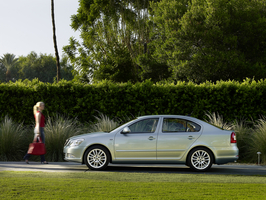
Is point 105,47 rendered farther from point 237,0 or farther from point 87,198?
point 87,198

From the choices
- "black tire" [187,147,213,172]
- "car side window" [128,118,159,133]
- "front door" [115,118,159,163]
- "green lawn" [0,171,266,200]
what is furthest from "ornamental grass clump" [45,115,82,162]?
"black tire" [187,147,213,172]

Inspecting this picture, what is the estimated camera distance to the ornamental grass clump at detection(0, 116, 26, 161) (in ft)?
40.5

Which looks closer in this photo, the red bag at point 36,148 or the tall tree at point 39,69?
the red bag at point 36,148

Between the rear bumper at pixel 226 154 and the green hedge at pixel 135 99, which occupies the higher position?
the green hedge at pixel 135 99

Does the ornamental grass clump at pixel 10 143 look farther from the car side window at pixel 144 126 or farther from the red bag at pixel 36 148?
the car side window at pixel 144 126

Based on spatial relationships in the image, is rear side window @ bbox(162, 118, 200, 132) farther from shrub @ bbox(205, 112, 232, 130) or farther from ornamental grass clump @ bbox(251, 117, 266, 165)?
shrub @ bbox(205, 112, 232, 130)

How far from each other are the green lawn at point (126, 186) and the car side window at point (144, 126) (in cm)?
135

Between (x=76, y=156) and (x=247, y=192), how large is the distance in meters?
4.85

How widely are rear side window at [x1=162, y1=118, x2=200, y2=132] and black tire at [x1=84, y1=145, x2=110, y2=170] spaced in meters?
1.82

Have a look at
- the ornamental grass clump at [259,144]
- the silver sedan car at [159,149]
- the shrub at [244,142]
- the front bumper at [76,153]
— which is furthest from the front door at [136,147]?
the shrub at [244,142]

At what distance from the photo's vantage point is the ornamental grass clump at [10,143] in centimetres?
1235

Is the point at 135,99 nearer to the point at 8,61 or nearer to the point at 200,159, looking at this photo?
the point at 200,159

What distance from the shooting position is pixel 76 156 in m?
9.55

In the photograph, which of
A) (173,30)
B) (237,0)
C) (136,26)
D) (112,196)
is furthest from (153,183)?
(136,26)
